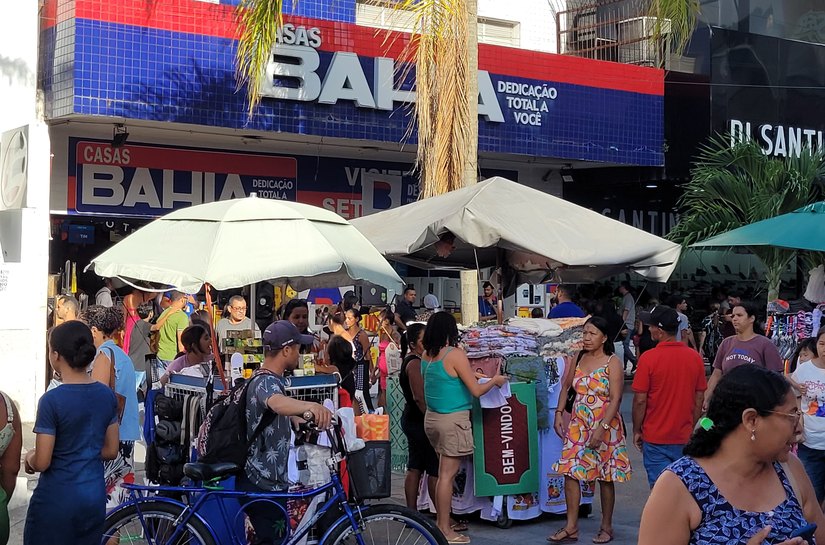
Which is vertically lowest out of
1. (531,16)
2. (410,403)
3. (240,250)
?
(410,403)

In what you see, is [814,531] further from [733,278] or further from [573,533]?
→ [733,278]

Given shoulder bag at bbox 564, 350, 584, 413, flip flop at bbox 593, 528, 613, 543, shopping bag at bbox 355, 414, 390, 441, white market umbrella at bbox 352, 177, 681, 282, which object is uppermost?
white market umbrella at bbox 352, 177, 681, 282

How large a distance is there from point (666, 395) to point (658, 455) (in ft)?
1.44

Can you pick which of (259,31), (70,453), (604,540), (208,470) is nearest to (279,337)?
(208,470)

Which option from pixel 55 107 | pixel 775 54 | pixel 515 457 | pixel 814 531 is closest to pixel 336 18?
pixel 55 107

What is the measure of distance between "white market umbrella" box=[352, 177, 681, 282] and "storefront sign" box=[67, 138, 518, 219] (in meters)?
7.06

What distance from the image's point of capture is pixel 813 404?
7.29m

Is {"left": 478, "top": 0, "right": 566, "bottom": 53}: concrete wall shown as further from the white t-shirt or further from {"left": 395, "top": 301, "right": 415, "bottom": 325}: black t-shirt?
the white t-shirt

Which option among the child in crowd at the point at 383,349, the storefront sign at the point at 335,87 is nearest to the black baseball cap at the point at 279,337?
the child in crowd at the point at 383,349

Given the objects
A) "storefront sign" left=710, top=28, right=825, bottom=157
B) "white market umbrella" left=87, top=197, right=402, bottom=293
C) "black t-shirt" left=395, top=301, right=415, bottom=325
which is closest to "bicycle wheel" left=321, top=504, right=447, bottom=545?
"white market umbrella" left=87, top=197, right=402, bottom=293

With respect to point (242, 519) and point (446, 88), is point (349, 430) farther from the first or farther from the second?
point (446, 88)

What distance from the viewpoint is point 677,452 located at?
7.51 meters

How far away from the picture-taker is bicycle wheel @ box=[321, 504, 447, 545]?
19.0 ft

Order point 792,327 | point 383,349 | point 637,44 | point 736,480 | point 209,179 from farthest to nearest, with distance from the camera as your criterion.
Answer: point 637,44 → point 209,179 → point 383,349 → point 792,327 → point 736,480
